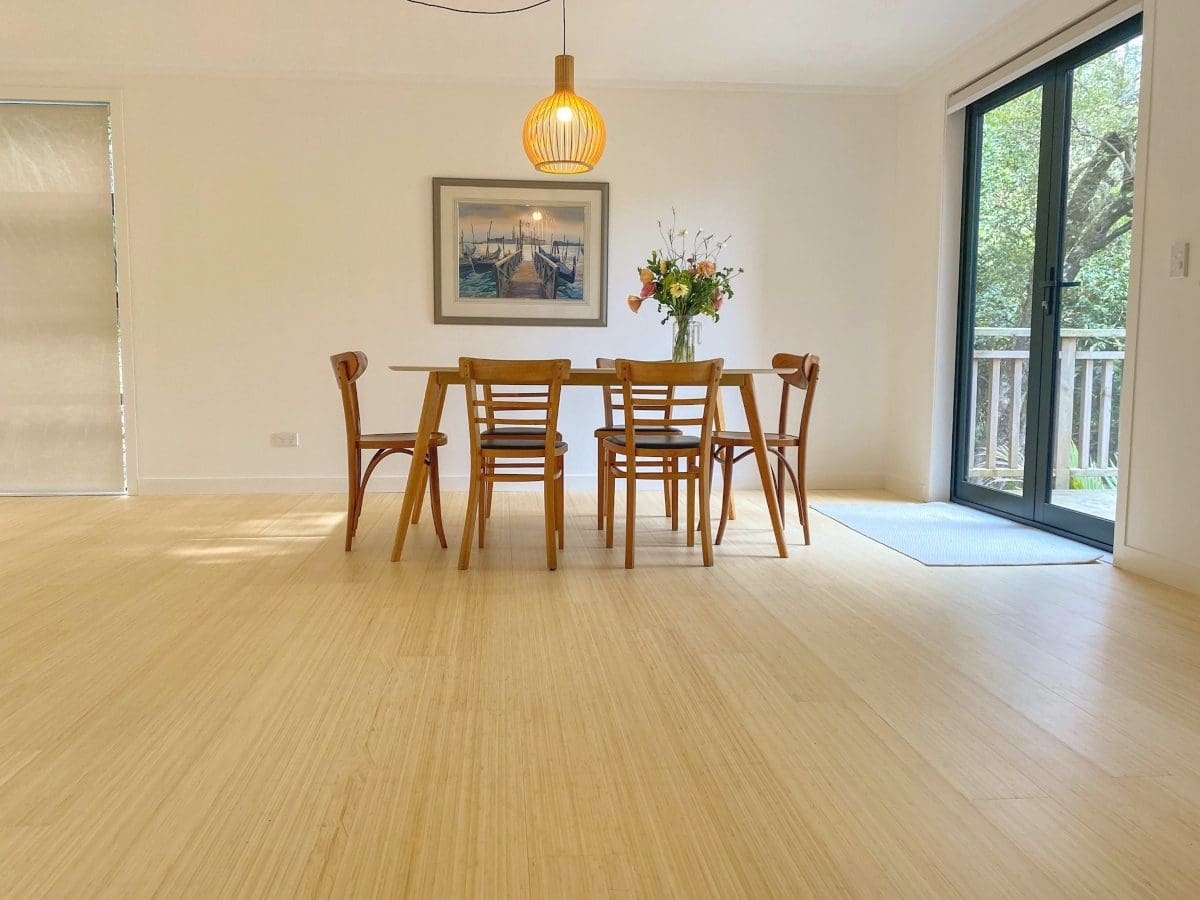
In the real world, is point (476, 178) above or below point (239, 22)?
below

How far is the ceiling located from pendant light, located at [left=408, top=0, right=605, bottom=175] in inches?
26.3

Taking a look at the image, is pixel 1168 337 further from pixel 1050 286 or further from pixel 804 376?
pixel 804 376

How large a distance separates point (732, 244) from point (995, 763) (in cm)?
426

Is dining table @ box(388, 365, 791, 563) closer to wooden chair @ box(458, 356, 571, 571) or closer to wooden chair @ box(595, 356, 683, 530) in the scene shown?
wooden chair @ box(458, 356, 571, 571)

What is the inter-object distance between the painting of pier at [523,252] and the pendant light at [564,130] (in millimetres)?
1338

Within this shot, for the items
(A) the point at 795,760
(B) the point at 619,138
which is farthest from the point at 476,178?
(A) the point at 795,760

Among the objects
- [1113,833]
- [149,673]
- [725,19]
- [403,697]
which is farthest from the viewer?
[725,19]

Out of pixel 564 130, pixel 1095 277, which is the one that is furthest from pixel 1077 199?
pixel 564 130

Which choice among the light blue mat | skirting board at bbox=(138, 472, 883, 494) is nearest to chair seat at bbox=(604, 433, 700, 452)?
the light blue mat

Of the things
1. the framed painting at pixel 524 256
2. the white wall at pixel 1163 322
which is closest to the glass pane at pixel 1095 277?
the white wall at pixel 1163 322

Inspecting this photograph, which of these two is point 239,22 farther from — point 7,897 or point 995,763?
point 995,763

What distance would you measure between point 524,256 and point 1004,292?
2687mm

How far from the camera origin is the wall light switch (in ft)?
10.7

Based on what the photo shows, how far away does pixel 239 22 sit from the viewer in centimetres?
455
